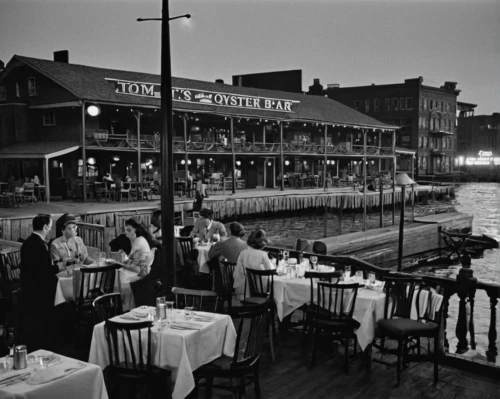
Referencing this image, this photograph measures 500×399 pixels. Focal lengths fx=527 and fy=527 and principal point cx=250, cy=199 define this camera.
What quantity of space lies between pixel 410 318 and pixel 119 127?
86.8ft

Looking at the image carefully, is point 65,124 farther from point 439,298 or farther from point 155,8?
point 439,298

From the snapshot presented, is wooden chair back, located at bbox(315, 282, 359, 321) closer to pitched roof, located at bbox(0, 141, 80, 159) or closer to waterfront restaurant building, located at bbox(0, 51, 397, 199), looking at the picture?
waterfront restaurant building, located at bbox(0, 51, 397, 199)

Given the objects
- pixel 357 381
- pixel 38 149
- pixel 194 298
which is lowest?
pixel 357 381

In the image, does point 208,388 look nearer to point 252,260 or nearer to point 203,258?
point 252,260

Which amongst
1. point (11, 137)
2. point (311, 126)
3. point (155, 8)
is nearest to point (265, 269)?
point (155, 8)

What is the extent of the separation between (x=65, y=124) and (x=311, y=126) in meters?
20.8

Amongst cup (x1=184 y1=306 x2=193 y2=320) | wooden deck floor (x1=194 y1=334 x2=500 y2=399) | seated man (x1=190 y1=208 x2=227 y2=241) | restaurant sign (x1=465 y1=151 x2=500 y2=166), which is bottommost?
wooden deck floor (x1=194 y1=334 x2=500 y2=399)

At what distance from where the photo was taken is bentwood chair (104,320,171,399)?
4.91 m

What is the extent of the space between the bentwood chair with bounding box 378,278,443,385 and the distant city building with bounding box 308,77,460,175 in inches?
2219

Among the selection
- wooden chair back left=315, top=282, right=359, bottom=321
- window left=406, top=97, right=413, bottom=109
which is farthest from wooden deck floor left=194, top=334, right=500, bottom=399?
window left=406, top=97, right=413, bottom=109

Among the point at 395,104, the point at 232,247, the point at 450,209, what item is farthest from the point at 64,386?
the point at 395,104

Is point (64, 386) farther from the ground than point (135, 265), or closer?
closer

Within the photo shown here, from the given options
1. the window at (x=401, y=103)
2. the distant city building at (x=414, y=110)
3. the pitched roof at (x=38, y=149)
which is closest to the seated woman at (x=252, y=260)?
the pitched roof at (x=38, y=149)

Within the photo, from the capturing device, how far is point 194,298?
6.52m
